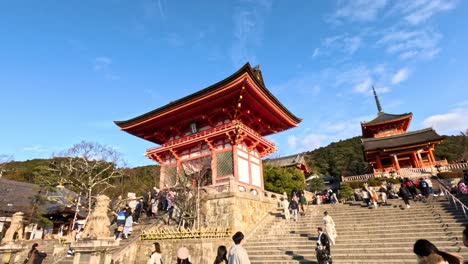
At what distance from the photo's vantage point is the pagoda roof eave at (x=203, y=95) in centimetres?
1521

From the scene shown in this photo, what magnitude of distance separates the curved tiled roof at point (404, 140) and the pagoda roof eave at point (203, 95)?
1850 centimetres

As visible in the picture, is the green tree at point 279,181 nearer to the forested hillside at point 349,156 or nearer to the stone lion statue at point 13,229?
the stone lion statue at point 13,229

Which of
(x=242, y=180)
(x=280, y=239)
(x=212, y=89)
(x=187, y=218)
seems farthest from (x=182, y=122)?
(x=280, y=239)

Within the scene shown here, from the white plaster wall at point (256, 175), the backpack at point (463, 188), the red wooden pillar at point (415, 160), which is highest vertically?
the red wooden pillar at point (415, 160)

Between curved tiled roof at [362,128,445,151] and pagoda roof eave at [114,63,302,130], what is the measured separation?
18496mm

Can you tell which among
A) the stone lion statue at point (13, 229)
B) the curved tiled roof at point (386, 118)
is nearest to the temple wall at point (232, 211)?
the stone lion statue at point (13, 229)

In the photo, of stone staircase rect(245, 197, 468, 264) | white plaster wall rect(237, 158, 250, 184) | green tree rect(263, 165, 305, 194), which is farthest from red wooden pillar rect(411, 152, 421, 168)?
white plaster wall rect(237, 158, 250, 184)

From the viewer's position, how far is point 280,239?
38.0ft

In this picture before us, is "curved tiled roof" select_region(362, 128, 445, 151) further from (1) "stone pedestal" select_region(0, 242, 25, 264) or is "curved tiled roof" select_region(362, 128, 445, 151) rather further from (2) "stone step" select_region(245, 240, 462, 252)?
(1) "stone pedestal" select_region(0, 242, 25, 264)

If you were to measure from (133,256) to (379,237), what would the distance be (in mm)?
10551

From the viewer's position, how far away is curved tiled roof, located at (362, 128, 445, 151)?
1222 inches

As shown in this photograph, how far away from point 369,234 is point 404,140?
28815 mm

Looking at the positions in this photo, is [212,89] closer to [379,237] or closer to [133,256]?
[133,256]

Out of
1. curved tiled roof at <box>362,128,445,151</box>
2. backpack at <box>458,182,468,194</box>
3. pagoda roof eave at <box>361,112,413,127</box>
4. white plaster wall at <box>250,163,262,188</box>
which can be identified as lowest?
backpack at <box>458,182,468,194</box>
